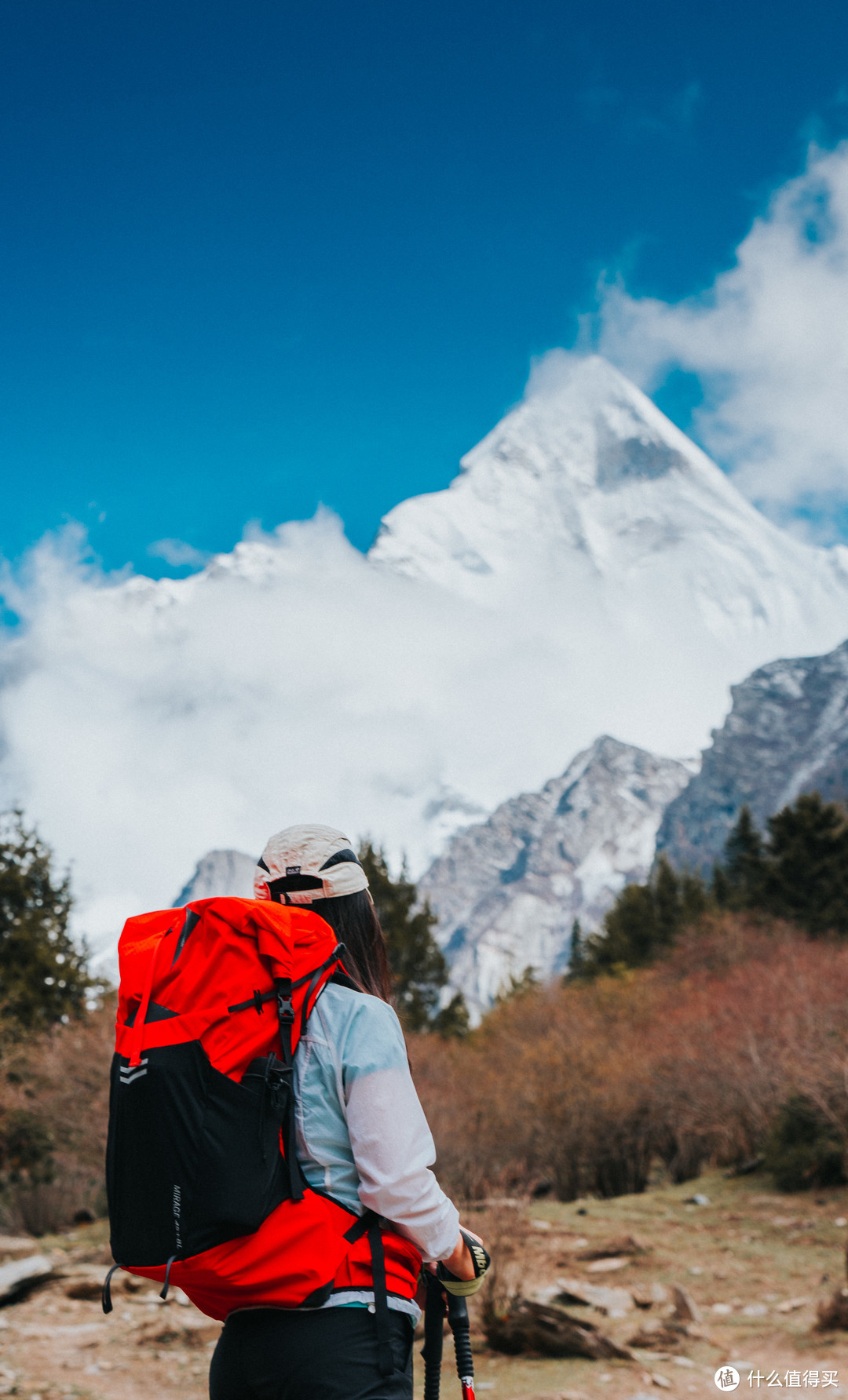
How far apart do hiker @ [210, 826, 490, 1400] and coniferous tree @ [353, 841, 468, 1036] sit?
3453cm

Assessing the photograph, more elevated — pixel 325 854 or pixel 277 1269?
pixel 325 854

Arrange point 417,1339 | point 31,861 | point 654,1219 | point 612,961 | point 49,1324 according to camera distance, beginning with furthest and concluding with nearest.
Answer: point 612,961, point 31,861, point 654,1219, point 49,1324, point 417,1339

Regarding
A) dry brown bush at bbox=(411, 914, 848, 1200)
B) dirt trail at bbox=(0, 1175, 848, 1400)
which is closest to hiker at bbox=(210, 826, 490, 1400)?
dirt trail at bbox=(0, 1175, 848, 1400)

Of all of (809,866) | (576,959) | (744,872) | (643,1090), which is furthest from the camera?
(576,959)

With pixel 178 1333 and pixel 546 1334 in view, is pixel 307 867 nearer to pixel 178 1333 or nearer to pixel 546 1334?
pixel 546 1334

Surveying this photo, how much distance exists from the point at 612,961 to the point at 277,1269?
46.6 meters

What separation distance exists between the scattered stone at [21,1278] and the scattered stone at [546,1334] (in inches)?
173

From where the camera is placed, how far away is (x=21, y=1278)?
8.53m

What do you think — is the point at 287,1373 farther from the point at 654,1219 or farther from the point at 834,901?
the point at 834,901

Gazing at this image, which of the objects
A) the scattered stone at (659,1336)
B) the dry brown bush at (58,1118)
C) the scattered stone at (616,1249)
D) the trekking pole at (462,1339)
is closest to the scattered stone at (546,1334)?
the scattered stone at (659,1336)

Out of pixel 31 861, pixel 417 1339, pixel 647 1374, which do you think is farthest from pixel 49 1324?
pixel 31 861

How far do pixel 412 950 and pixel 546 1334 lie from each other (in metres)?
32.5

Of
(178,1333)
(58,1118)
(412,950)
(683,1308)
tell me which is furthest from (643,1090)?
(412,950)

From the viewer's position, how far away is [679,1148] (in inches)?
683
